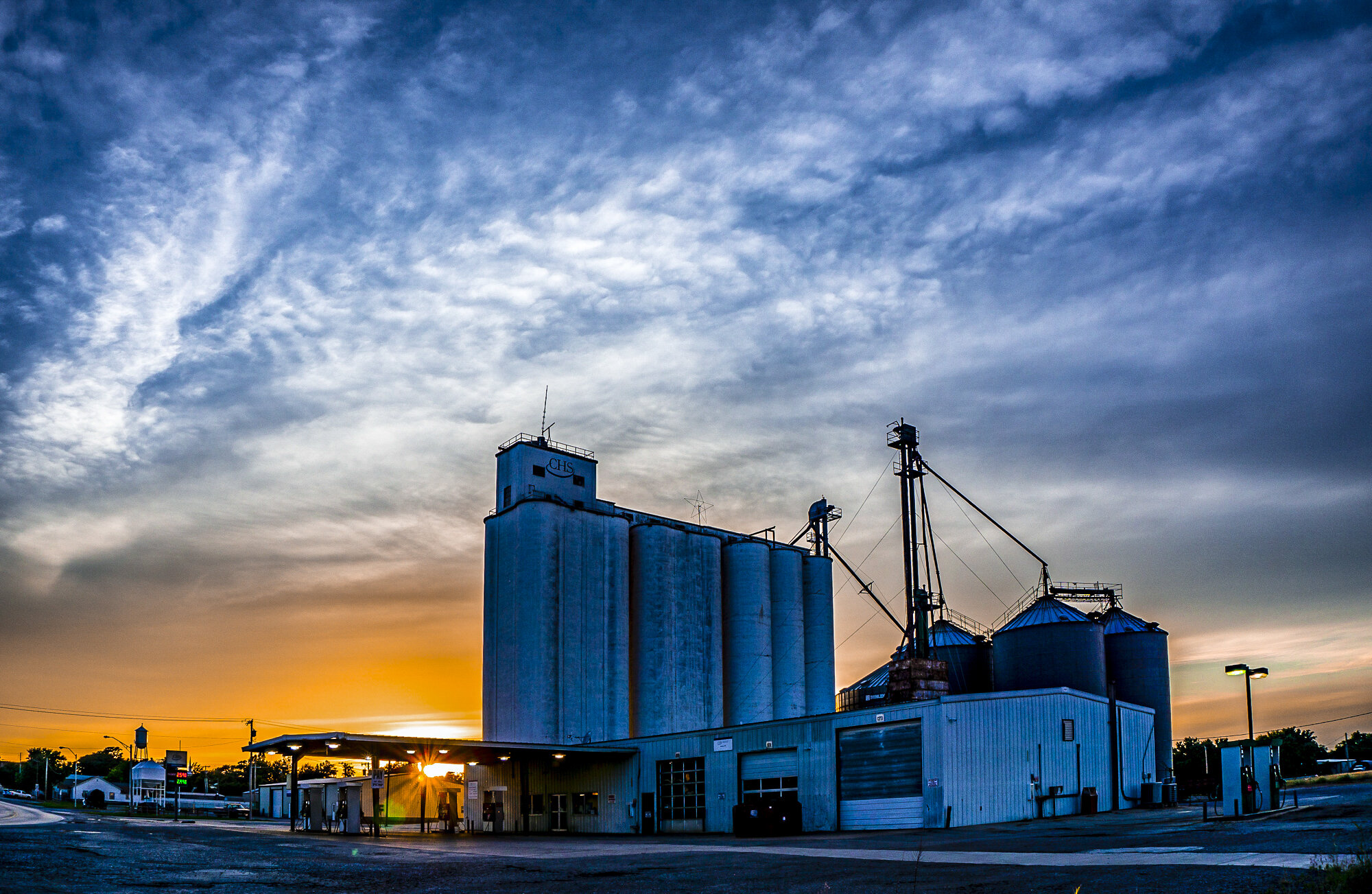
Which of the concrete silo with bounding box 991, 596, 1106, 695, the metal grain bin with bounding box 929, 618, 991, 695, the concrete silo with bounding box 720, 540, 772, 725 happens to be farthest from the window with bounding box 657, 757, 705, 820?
the metal grain bin with bounding box 929, 618, 991, 695

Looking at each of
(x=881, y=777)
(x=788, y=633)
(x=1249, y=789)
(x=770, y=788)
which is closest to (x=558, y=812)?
(x=770, y=788)

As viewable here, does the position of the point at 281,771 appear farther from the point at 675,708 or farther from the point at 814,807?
the point at 814,807

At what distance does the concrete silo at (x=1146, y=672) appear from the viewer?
61.3 metres

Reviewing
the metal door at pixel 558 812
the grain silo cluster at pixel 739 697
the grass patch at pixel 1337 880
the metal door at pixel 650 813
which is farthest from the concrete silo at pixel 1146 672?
the grass patch at pixel 1337 880

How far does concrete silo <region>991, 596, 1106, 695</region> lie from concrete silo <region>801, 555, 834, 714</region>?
18.0 m

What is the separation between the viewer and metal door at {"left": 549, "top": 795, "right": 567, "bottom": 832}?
2226 inches

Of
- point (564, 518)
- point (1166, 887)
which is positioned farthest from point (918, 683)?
point (1166, 887)

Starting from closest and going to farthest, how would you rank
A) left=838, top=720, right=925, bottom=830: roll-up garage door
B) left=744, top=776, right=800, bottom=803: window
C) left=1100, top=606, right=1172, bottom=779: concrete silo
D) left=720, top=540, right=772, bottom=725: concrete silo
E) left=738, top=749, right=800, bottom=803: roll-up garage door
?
left=838, top=720, right=925, bottom=830: roll-up garage door → left=744, top=776, right=800, bottom=803: window → left=738, top=749, right=800, bottom=803: roll-up garage door → left=1100, top=606, right=1172, bottom=779: concrete silo → left=720, top=540, right=772, bottom=725: concrete silo

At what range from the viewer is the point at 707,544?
74688mm

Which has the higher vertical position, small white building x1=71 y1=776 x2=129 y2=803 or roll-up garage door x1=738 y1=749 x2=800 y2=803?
roll-up garage door x1=738 y1=749 x2=800 y2=803

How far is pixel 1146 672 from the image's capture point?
204 feet

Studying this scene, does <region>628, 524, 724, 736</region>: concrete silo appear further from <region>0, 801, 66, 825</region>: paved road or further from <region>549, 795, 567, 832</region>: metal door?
<region>0, 801, 66, 825</region>: paved road

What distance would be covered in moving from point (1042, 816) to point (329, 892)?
33.4m

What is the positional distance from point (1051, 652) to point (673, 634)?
24.5 metres
